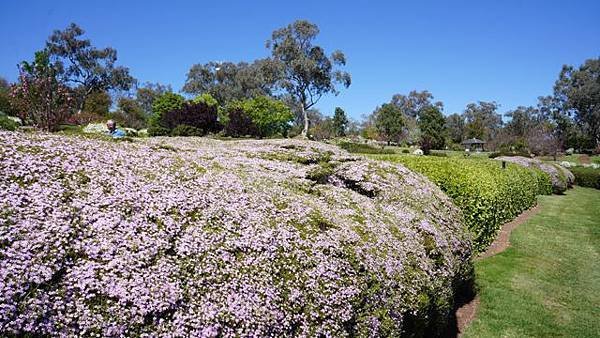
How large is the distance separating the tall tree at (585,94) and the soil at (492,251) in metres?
79.7

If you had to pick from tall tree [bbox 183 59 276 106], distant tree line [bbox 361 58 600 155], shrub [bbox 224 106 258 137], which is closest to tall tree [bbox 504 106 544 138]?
distant tree line [bbox 361 58 600 155]

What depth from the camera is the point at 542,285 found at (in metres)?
9.18

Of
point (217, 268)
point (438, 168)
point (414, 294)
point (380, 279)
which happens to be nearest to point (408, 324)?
point (414, 294)

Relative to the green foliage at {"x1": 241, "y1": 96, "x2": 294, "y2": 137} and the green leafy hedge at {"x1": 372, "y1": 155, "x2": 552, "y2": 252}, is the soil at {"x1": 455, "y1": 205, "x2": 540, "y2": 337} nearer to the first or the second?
the green leafy hedge at {"x1": 372, "y1": 155, "x2": 552, "y2": 252}

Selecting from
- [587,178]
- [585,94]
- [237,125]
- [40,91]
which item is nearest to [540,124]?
[585,94]

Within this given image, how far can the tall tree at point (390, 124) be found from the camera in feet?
281

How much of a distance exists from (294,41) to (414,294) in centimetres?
6029

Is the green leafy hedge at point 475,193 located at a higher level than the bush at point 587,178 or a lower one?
higher

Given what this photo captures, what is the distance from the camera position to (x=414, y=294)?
473cm

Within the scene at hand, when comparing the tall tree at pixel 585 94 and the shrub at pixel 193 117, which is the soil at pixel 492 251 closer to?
the shrub at pixel 193 117

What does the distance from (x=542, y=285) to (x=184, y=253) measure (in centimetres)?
906

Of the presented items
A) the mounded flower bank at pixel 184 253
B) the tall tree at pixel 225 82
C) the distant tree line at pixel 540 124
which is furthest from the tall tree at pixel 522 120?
the mounded flower bank at pixel 184 253

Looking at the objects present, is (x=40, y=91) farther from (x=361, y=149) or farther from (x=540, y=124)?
(x=540, y=124)

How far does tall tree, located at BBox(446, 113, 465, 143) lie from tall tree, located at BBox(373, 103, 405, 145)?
17.7 metres
